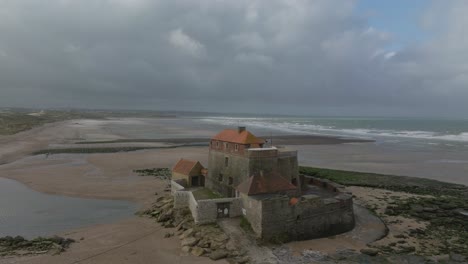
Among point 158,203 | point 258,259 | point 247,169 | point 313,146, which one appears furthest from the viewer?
point 313,146

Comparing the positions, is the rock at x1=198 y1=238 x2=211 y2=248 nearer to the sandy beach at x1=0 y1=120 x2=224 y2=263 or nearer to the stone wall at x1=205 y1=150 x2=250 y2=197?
the sandy beach at x1=0 y1=120 x2=224 y2=263

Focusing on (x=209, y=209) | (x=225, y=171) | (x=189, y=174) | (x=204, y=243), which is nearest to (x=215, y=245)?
(x=204, y=243)

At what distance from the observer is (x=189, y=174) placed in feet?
86.9

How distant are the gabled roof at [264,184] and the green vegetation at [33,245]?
389 inches

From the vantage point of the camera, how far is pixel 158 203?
82.7 feet

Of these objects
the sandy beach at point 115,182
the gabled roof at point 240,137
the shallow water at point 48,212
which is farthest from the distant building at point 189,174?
the shallow water at point 48,212

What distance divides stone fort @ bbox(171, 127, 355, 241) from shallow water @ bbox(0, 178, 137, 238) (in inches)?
193

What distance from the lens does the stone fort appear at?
1886cm

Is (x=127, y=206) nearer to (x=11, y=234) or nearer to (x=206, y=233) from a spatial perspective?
(x=11, y=234)

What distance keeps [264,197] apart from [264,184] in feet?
3.04

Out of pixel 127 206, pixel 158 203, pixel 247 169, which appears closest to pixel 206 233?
pixel 247 169

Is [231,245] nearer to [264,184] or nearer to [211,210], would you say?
[211,210]

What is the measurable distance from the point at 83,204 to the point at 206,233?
38.9ft

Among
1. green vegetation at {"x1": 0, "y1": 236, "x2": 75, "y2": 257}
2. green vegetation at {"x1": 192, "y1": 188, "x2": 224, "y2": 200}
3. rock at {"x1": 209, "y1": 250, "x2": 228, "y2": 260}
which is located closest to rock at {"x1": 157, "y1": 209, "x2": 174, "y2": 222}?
green vegetation at {"x1": 192, "y1": 188, "x2": 224, "y2": 200}
